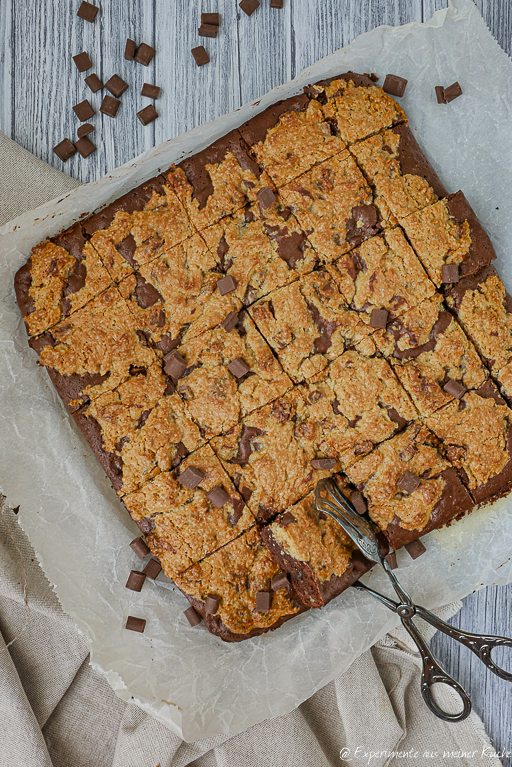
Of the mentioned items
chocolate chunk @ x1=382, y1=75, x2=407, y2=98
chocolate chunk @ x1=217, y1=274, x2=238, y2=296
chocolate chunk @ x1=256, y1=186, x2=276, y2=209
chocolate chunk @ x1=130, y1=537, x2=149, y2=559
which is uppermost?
chocolate chunk @ x1=382, y1=75, x2=407, y2=98

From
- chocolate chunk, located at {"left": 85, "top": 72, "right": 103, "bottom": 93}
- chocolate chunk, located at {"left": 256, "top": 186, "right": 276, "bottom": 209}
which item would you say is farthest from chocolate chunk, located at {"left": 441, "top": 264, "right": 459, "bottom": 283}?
chocolate chunk, located at {"left": 85, "top": 72, "right": 103, "bottom": 93}

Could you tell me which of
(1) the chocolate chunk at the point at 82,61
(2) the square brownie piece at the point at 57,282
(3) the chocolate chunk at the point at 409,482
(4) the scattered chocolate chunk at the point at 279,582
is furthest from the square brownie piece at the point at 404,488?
(1) the chocolate chunk at the point at 82,61

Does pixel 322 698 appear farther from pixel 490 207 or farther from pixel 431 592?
pixel 490 207

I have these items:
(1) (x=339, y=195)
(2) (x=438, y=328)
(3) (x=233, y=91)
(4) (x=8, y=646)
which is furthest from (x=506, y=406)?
(4) (x=8, y=646)

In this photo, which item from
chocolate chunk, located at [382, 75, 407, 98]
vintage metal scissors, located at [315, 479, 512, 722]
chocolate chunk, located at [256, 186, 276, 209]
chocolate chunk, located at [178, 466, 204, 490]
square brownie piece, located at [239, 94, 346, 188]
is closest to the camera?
vintage metal scissors, located at [315, 479, 512, 722]

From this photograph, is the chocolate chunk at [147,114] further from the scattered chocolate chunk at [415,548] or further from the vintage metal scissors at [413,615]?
the scattered chocolate chunk at [415,548]

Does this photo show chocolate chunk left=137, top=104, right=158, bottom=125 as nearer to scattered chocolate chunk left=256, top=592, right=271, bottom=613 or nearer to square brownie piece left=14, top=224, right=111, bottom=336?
square brownie piece left=14, top=224, right=111, bottom=336
